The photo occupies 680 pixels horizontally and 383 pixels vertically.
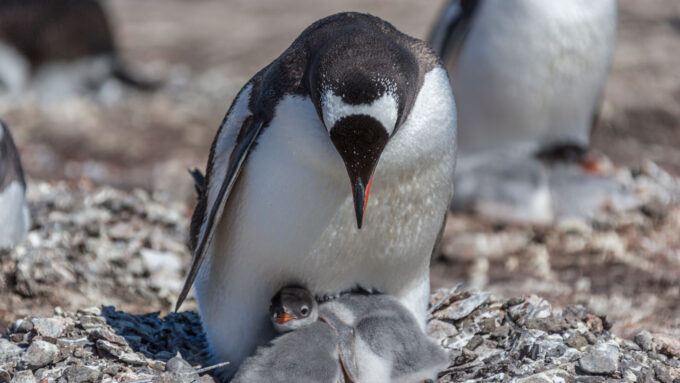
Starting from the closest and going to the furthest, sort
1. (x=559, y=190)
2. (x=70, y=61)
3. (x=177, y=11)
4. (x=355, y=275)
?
1. (x=355, y=275)
2. (x=559, y=190)
3. (x=70, y=61)
4. (x=177, y=11)

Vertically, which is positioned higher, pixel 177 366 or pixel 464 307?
pixel 177 366

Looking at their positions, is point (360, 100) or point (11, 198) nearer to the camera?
point (360, 100)

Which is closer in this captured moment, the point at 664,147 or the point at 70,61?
the point at 664,147

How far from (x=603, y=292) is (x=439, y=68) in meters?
2.52

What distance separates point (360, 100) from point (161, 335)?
143cm

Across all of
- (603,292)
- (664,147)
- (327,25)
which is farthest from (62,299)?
(664,147)

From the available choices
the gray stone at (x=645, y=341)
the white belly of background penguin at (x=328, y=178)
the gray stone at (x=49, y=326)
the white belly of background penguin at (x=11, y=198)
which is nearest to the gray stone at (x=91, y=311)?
the gray stone at (x=49, y=326)

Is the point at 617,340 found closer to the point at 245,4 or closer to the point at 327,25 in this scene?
the point at 327,25

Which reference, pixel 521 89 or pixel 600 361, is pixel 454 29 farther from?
pixel 600 361

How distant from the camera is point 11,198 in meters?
4.59

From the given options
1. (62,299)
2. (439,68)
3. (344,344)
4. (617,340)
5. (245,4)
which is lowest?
(245,4)

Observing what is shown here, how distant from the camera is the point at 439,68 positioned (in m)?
2.92

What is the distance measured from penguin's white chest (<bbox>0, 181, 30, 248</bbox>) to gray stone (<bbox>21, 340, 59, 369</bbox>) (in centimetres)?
178

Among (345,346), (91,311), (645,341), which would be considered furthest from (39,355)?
(645,341)
